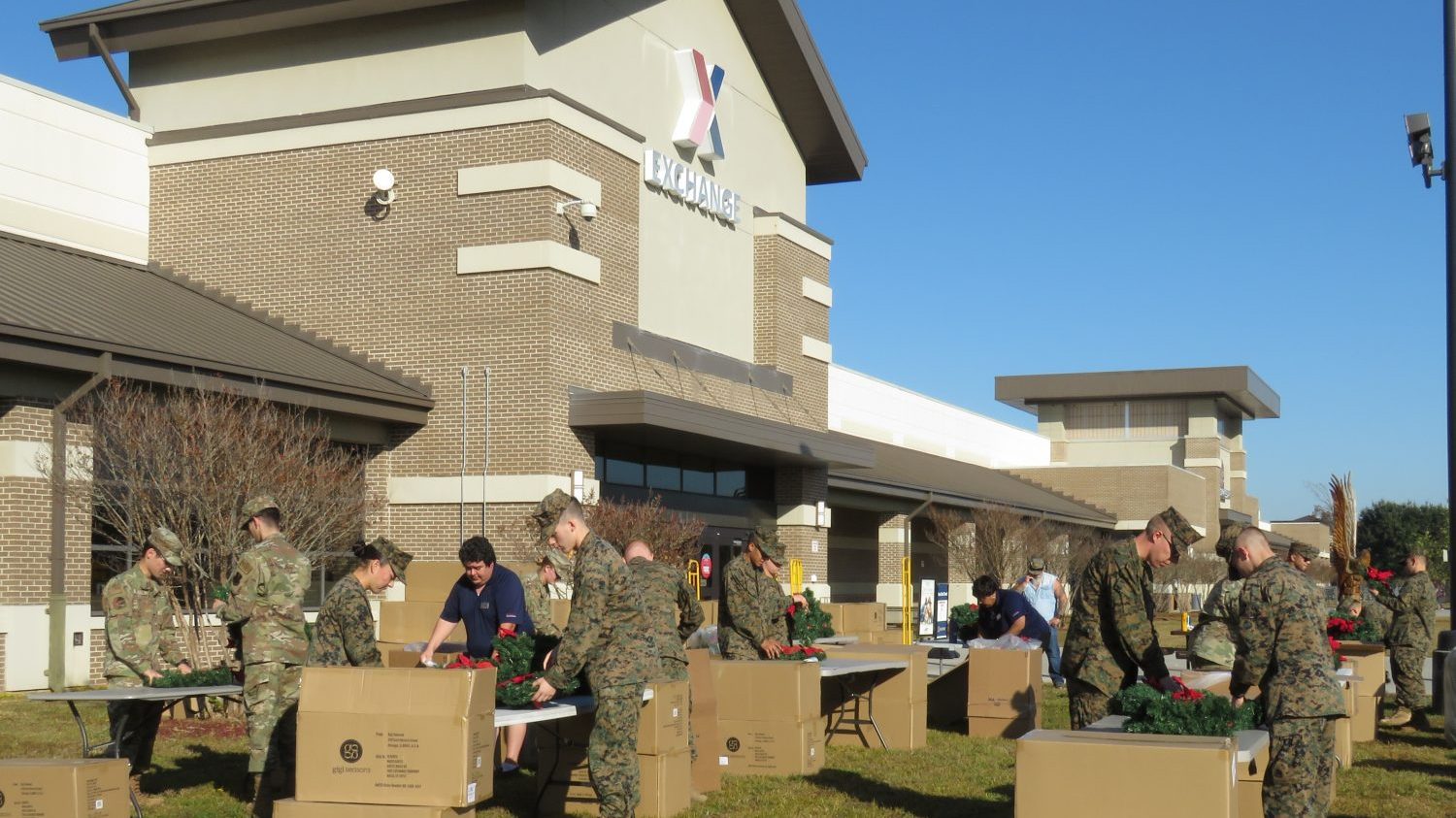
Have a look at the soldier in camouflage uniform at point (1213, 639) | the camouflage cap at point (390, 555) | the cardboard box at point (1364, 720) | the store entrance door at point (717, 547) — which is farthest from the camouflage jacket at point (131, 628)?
the store entrance door at point (717, 547)

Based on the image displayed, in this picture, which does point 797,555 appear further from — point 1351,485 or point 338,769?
point 338,769

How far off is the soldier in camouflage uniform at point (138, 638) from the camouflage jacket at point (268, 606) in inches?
37.9

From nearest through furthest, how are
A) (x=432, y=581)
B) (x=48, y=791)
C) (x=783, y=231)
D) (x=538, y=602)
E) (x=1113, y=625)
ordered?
(x=48, y=791) → (x=1113, y=625) → (x=538, y=602) → (x=432, y=581) → (x=783, y=231)

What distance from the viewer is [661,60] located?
29094 millimetres

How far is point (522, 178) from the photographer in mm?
24625

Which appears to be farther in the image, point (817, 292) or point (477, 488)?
point (817, 292)

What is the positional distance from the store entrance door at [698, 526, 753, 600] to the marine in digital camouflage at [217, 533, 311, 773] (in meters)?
20.5

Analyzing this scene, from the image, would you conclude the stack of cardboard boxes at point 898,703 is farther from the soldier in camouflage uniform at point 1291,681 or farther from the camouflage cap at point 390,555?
the soldier in camouflage uniform at point 1291,681

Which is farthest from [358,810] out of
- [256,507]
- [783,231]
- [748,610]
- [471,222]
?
[783,231]

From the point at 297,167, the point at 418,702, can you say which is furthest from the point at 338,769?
the point at 297,167

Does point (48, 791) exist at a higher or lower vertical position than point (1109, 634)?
lower

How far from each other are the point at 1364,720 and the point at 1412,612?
227cm

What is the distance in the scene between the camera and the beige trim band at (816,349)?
110ft

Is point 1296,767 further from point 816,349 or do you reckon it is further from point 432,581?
point 816,349
